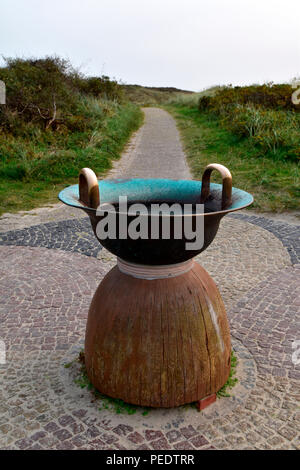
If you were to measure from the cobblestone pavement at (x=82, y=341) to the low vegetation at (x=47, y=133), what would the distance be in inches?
111

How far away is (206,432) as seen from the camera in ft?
7.88

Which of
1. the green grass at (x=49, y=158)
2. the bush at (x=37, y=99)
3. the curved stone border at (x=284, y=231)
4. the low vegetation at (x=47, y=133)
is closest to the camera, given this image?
the curved stone border at (x=284, y=231)

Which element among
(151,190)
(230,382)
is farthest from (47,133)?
(230,382)

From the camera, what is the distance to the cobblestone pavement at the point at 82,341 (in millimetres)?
2387

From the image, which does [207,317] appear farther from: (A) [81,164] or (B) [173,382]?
(A) [81,164]

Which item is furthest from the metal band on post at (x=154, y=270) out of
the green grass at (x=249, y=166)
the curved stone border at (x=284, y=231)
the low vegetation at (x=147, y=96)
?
the low vegetation at (x=147, y=96)

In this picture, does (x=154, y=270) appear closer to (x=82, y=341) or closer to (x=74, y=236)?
(x=82, y=341)

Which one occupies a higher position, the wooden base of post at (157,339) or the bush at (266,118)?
the bush at (266,118)

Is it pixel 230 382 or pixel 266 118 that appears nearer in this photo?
pixel 230 382

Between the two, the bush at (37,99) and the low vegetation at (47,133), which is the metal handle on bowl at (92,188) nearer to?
the low vegetation at (47,133)

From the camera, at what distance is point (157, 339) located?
236cm

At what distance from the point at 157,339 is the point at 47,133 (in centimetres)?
1082

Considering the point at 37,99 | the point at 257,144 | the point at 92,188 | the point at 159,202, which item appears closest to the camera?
the point at 92,188

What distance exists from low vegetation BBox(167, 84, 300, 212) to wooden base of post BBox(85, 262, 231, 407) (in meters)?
4.80
